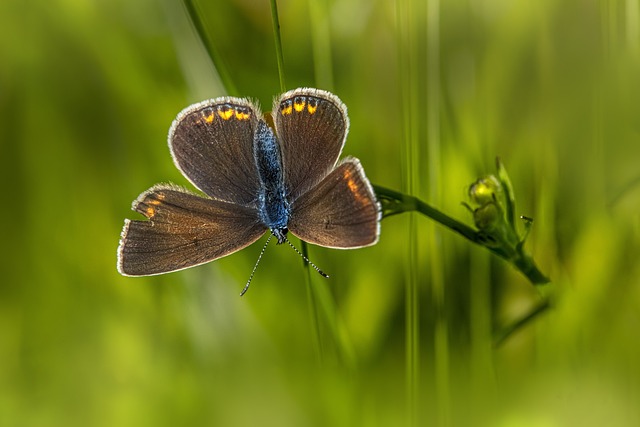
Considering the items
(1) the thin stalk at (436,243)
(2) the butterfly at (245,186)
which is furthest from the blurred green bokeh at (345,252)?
(2) the butterfly at (245,186)

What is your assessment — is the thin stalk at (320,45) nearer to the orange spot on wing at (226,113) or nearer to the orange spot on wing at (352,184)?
the orange spot on wing at (226,113)

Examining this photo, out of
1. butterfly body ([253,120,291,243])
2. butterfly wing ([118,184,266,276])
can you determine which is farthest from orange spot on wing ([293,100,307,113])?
butterfly wing ([118,184,266,276])

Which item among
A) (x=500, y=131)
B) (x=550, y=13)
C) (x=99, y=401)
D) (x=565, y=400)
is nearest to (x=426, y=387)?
(x=565, y=400)

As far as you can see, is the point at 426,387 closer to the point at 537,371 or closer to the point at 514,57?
the point at 537,371

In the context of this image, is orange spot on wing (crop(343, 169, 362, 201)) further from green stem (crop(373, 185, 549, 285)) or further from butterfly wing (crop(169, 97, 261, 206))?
butterfly wing (crop(169, 97, 261, 206))

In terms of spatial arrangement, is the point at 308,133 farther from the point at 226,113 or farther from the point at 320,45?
the point at 320,45

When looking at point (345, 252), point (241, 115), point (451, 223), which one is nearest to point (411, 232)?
point (451, 223)
